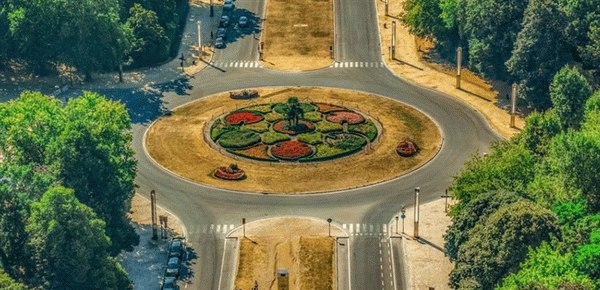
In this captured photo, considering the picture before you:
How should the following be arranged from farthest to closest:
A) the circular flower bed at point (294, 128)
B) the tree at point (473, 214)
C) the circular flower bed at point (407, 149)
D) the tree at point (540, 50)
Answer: the circular flower bed at point (294, 128) < the tree at point (540, 50) < the circular flower bed at point (407, 149) < the tree at point (473, 214)

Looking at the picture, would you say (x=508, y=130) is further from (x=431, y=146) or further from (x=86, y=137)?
(x=86, y=137)

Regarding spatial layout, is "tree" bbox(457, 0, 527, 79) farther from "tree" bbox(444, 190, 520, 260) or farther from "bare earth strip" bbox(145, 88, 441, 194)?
"tree" bbox(444, 190, 520, 260)

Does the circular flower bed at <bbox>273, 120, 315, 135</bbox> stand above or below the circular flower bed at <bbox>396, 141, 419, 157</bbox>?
above

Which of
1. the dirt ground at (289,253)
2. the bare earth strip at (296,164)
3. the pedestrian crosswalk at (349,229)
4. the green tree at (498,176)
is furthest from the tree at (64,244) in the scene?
the green tree at (498,176)

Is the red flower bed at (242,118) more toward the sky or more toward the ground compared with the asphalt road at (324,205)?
more toward the sky

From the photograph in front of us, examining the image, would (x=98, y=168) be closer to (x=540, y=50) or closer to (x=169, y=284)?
(x=169, y=284)

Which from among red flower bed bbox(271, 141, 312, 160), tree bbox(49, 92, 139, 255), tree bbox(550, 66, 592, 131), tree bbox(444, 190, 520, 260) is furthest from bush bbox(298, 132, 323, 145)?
tree bbox(444, 190, 520, 260)

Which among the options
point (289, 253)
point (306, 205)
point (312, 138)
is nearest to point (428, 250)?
point (289, 253)

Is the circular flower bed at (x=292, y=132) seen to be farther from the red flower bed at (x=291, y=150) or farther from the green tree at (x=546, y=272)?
the green tree at (x=546, y=272)
